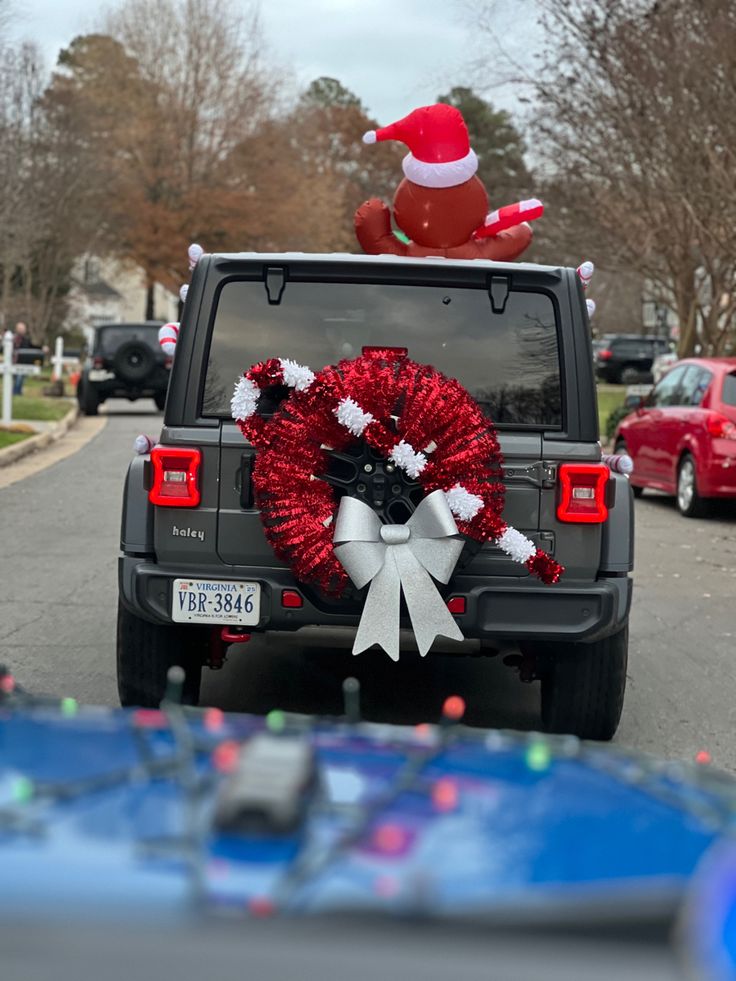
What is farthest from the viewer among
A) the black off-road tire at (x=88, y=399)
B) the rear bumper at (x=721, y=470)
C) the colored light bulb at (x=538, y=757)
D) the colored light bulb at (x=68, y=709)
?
the black off-road tire at (x=88, y=399)

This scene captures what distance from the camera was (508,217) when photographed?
848 centimetres

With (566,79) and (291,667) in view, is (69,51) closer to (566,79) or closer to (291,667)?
(566,79)

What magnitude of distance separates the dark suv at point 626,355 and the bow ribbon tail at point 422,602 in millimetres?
49615

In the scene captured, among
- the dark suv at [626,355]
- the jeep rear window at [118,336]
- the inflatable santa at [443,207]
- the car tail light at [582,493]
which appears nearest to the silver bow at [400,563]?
the car tail light at [582,493]

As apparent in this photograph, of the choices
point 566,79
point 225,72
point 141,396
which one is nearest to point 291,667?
point 566,79

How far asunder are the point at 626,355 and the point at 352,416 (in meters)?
50.9

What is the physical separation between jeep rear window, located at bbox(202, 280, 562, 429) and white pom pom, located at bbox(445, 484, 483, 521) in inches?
19.2

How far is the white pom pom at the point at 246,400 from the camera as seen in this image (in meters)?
5.58

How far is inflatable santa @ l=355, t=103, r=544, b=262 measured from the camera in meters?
8.40

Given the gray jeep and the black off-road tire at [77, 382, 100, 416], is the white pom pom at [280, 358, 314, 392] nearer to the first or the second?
the gray jeep

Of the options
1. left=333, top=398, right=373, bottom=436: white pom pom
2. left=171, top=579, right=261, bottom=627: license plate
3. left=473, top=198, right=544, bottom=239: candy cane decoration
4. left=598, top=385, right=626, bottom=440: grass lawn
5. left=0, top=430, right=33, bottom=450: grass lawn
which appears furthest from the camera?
left=598, top=385, right=626, bottom=440: grass lawn

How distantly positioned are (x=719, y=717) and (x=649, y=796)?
15.6 feet

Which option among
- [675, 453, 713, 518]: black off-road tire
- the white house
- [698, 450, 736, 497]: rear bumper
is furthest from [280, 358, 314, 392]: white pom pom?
the white house

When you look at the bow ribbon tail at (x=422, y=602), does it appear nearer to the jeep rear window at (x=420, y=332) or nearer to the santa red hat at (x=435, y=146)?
the jeep rear window at (x=420, y=332)
